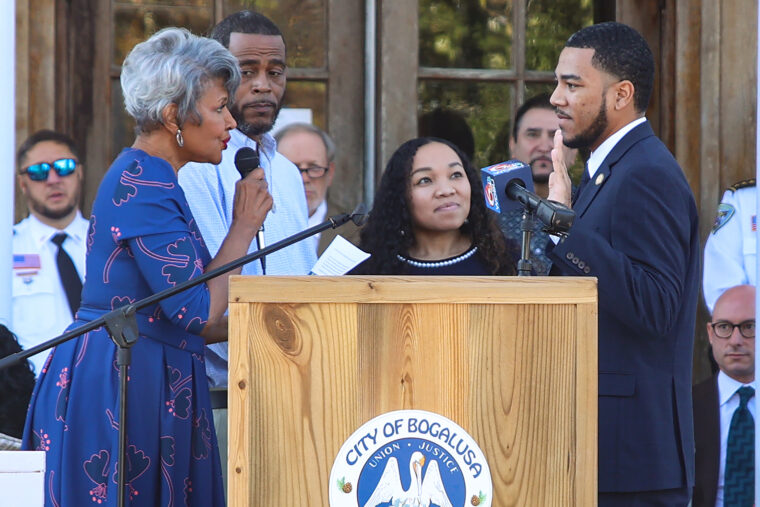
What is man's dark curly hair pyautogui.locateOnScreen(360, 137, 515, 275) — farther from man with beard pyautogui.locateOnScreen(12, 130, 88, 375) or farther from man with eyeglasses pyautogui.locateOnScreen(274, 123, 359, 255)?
Result: man with beard pyautogui.locateOnScreen(12, 130, 88, 375)

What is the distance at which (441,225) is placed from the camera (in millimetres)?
3625

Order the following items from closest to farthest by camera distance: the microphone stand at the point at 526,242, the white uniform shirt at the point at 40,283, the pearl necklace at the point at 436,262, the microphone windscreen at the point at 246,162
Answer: the microphone stand at the point at 526,242
the microphone windscreen at the point at 246,162
the pearl necklace at the point at 436,262
the white uniform shirt at the point at 40,283

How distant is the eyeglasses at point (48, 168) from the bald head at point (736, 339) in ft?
8.31

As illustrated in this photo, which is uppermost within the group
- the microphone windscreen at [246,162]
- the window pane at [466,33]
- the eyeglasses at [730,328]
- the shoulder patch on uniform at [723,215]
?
the window pane at [466,33]

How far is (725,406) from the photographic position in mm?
4301

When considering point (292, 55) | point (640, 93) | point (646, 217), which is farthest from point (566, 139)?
point (292, 55)

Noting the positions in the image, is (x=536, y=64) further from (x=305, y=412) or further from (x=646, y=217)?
(x=305, y=412)

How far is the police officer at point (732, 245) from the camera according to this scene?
4500 millimetres

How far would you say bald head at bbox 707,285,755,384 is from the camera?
14.2 ft

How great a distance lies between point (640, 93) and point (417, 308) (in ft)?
3.98

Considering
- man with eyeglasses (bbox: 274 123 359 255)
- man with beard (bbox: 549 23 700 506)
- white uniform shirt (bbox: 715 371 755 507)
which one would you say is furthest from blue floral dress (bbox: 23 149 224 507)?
white uniform shirt (bbox: 715 371 755 507)

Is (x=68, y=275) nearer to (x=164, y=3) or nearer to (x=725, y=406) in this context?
(x=164, y=3)

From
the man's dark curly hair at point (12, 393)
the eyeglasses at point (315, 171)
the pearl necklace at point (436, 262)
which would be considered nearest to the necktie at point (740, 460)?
the pearl necklace at point (436, 262)

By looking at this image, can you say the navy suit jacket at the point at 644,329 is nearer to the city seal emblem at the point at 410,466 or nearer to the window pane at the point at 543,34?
the city seal emblem at the point at 410,466
